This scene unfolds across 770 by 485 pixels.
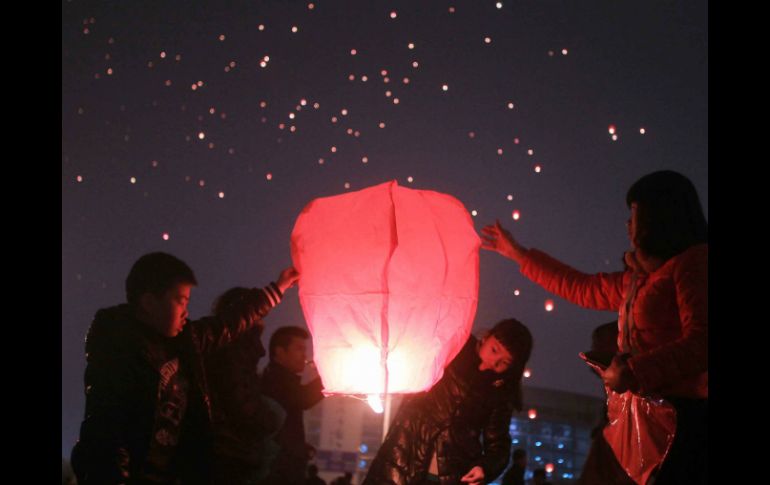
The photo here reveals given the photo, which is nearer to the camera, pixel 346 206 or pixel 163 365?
pixel 163 365

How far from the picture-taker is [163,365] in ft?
11.6

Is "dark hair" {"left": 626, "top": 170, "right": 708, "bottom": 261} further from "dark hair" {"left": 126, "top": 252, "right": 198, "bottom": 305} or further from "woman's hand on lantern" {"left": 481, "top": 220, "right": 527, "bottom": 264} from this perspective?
"dark hair" {"left": 126, "top": 252, "right": 198, "bottom": 305}

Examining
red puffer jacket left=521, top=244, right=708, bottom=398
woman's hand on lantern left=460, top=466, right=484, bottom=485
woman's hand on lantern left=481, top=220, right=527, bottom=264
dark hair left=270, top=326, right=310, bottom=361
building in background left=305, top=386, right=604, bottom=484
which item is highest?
woman's hand on lantern left=481, top=220, right=527, bottom=264

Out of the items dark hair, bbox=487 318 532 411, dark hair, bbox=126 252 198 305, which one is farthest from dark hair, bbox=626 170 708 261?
dark hair, bbox=126 252 198 305

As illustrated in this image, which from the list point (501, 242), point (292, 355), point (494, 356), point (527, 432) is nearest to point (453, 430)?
point (494, 356)

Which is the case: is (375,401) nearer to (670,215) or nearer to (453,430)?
(453,430)

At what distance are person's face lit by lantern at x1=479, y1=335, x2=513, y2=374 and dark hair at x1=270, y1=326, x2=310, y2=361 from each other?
1.78 m

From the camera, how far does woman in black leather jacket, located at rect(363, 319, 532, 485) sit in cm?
454

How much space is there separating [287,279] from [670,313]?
2.20 metres

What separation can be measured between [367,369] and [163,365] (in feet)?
3.55

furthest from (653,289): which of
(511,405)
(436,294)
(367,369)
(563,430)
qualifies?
(563,430)

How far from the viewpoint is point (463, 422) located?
4621 mm
